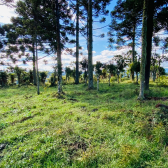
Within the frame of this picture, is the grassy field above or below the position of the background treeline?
below

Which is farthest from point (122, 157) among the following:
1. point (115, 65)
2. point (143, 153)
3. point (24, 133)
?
point (115, 65)

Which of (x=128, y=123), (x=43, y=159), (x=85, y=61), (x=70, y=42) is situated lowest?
(x=43, y=159)

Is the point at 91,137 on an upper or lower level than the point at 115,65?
lower

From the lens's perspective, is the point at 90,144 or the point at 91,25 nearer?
the point at 90,144

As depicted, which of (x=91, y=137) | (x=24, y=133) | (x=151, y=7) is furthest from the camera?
(x=151, y=7)

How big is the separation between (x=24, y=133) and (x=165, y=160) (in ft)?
9.96

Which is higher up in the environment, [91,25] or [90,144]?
[91,25]

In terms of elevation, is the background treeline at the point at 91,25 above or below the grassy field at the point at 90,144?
above

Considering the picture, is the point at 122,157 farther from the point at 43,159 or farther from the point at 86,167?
the point at 43,159

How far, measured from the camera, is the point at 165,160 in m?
1.74

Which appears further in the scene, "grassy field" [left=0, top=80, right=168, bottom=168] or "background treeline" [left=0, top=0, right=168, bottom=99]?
"background treeline" [left=0, top=0, right=168, bottom=99]

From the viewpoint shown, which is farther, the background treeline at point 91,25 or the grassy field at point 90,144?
the background treeline at point 91,25

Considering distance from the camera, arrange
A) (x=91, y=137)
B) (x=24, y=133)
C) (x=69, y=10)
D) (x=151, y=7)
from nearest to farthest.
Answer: (x=91, y=137), (x=24, y=133), (x=151, y=7), (x=69, y=10)

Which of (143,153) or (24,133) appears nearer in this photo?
(143,153)
